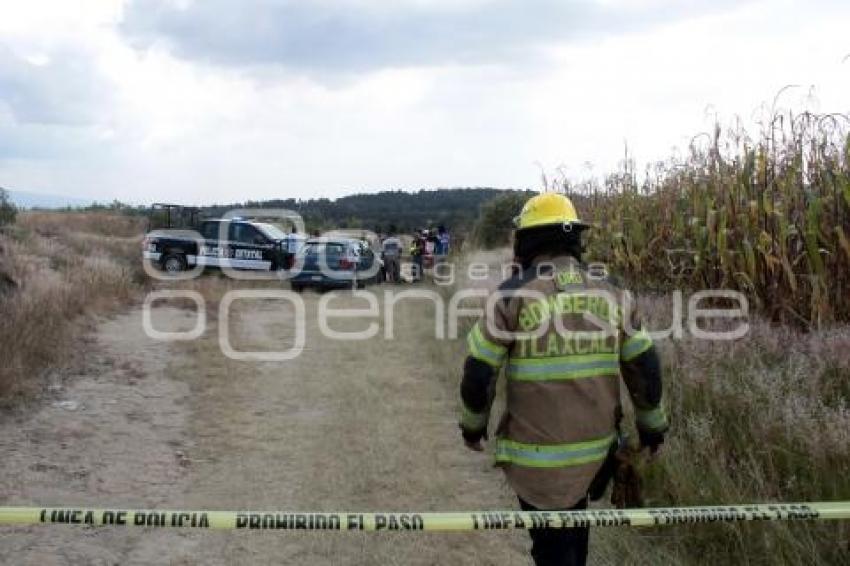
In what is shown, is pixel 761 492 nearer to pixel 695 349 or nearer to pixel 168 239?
pixel 695 349

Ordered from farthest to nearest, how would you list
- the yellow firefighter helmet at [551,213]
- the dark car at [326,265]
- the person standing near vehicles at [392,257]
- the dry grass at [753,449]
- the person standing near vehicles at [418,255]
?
the person standing near vehicles at [418,255] → the person standing near vehicles at [392,257] → the dark car at [326,265] → the dry grass at [753,449] → the yellow firefighter helmet at [551,213]

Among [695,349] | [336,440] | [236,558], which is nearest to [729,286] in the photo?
[695,349]

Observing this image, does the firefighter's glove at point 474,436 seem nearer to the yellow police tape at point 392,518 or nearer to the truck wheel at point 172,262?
the yellow police tape at point 392,518

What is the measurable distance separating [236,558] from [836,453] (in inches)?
127

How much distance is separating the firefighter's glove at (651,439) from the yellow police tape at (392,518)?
40cm

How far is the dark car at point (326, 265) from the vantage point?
1858 cm

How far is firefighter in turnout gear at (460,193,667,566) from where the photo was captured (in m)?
3.11

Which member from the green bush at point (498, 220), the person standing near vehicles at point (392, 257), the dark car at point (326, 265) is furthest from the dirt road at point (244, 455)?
the green bush at point (498, 220)

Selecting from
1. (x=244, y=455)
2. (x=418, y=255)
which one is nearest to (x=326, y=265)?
(x=418, y=255)

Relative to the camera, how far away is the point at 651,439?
3336 mm

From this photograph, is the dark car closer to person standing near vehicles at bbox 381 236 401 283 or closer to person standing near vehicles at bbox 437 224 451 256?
person standing near vehicles at bbox 381 236 401 283

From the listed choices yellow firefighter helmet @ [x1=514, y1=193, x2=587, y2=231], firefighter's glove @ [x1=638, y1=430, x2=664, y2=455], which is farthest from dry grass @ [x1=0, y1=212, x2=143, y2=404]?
firefighter's glove @ [x1=638, y1=430, x2=664, y2=455]

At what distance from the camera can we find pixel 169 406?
25.8ft

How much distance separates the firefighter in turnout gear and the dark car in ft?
51.1
